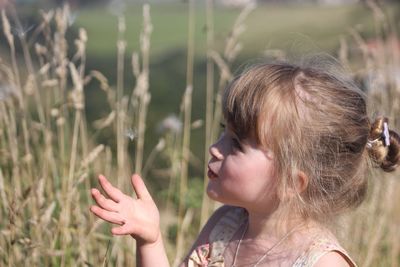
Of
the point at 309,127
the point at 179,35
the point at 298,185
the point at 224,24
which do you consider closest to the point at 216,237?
the point at 298,185

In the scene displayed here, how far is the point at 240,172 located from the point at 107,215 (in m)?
0.37

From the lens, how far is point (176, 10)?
1111 centimetres

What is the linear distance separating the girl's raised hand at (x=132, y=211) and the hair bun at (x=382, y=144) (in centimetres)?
63

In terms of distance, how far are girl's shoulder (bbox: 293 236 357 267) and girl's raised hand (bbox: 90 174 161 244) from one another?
392mm

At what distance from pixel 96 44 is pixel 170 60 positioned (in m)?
0.88

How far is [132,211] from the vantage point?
2.13 m

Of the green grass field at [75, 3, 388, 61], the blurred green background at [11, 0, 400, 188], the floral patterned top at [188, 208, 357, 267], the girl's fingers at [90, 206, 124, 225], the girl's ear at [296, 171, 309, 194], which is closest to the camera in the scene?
the girl's fingers at [90, 206, 124, 225]

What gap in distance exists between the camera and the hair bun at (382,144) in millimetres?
2316

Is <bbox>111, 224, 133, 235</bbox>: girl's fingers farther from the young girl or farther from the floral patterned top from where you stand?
the floral patterned top

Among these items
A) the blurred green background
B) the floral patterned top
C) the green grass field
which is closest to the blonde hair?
the floral patterned top

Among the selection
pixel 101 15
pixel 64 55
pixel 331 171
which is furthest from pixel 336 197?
pixel 101 15

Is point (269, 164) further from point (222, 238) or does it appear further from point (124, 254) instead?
point (124, 254)

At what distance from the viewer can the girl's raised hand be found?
6.70 feet

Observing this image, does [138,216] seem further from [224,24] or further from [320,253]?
[224,24]
